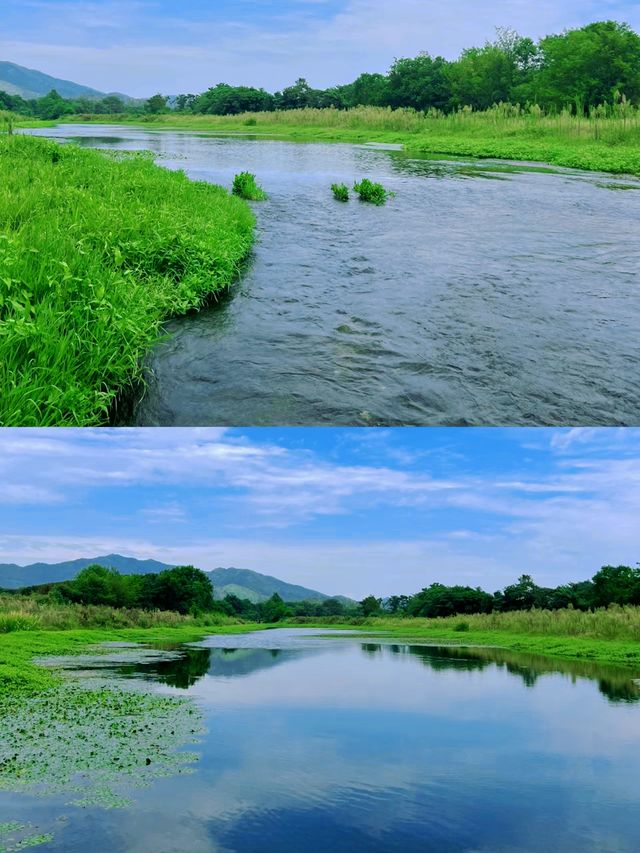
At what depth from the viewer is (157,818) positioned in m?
6.31

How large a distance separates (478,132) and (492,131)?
0.83 meters

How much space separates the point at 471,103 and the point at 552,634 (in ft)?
108

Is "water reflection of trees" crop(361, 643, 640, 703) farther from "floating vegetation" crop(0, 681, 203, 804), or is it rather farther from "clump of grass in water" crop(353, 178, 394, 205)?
"clump of grass in water" crop(353, 178, 394, 205)

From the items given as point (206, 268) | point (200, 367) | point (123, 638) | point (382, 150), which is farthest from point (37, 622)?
point (382, 150)

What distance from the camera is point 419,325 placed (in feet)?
29.9

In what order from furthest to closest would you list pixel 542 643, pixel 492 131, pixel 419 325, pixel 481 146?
pixel 492 131 → pixel 481 146 → pixel 542 643 → pixel 419 325

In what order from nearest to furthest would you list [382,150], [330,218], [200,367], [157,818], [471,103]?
[157,818]
[200,367]
[330,218]
[382,150]
[471,103]

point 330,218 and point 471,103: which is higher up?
point 471,103

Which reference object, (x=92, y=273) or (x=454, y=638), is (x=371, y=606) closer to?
(x=454, y=638)

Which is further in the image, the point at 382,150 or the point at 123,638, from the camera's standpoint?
the point at 382,150

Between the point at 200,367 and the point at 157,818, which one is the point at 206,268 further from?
the point at 157,818

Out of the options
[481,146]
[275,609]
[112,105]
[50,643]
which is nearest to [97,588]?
[50,643]

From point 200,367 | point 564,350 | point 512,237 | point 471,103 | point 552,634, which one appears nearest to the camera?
point 200,367

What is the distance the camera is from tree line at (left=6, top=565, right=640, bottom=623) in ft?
61.5
